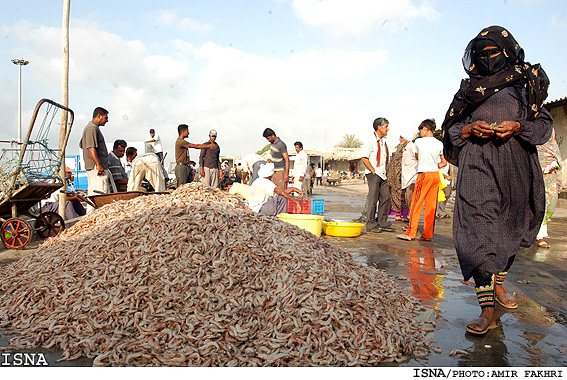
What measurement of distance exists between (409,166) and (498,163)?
5.77 meters

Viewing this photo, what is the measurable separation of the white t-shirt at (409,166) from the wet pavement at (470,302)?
1.96 m

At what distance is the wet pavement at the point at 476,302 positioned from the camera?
8.73 ft

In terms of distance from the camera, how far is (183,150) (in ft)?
34.0

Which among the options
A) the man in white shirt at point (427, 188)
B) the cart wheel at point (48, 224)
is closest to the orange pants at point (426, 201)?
the man in white shirt at point (427, 188)

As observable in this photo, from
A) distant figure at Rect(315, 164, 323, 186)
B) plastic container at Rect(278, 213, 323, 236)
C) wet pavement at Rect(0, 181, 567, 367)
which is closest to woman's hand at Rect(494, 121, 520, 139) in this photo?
wet pavement at Rect(0, 181, 567, 367)

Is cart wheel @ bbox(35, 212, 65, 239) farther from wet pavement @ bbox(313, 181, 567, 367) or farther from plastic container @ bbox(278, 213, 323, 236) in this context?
wet pavement @ bbox(313, 181, 567, 367)

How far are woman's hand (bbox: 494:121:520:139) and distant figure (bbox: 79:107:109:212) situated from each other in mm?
6057

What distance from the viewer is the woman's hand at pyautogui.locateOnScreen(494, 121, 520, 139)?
9.86 ft

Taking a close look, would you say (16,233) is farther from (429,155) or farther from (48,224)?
(429,155)

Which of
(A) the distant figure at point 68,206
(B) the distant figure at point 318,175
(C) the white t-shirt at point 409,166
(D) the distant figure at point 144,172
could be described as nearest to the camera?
(D) the distant figure at point 144,172

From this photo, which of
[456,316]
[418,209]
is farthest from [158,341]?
[418,209]

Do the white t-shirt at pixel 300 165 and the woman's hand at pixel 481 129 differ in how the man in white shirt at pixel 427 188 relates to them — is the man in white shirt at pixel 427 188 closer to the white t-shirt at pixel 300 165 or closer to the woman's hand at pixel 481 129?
the woman's hand at pixel 481 129

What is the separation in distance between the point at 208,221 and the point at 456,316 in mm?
2214

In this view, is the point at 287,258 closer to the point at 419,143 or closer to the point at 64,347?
the point at 64,347
